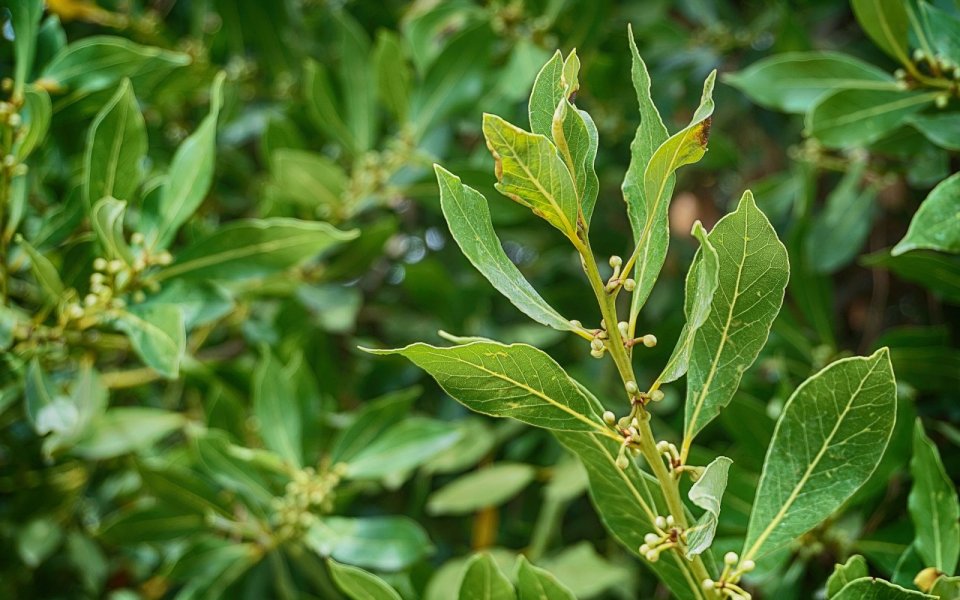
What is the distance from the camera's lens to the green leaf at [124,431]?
1331 millimetres

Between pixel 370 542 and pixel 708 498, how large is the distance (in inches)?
26.5

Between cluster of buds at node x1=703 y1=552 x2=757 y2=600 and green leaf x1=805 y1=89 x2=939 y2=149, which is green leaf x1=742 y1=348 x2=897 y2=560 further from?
green leaf x1=805 y1=89 x2=939 y2=149

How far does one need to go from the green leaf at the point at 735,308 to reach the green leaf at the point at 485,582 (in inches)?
9.1

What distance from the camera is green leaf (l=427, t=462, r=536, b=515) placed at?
1438 mm

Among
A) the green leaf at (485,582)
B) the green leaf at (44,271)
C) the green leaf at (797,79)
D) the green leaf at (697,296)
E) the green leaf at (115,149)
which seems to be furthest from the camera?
the green leaf at (797,79)

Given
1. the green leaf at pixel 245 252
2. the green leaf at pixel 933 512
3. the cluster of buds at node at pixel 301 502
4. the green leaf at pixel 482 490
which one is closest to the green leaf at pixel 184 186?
the green leaf at pixel 245 252

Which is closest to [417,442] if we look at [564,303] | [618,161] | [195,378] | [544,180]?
[195,378]

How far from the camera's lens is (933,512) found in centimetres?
86

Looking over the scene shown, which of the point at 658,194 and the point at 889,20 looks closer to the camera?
the point at 658,194

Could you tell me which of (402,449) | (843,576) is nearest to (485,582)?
(843,576)

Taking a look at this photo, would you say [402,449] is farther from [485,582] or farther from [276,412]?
[485,582]

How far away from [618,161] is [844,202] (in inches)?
17.3

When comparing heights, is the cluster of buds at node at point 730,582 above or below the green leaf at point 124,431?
above

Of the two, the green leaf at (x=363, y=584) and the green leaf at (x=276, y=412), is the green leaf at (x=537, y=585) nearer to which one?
the green leaf at (x=363, y=584)
